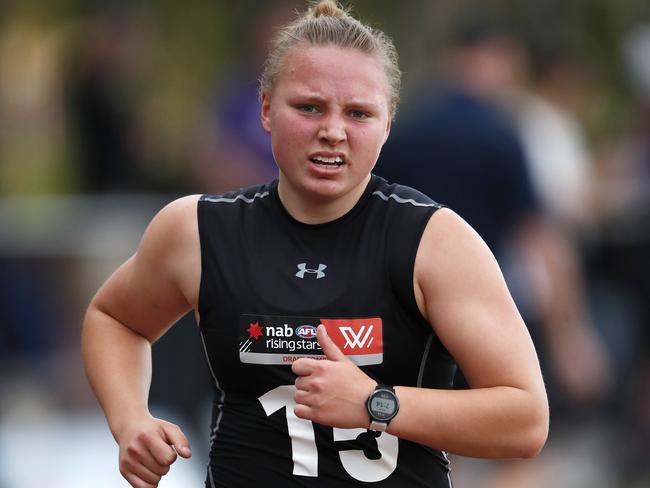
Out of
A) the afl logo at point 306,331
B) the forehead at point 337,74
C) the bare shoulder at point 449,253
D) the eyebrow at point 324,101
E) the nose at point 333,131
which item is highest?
the forehead at point 337,74

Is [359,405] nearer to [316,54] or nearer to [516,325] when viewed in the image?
[516,325]

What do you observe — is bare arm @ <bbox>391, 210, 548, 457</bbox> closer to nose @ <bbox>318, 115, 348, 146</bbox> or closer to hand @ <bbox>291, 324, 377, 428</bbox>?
hand @ <bbox>291, 324, 377, 428</bbox>

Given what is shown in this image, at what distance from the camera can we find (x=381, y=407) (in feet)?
11.9

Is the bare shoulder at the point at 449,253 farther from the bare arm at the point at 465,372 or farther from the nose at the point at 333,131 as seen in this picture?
the nose at the point at 333,131

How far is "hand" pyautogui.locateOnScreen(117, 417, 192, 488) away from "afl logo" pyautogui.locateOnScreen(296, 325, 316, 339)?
437mm

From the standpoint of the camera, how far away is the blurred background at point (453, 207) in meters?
7.47

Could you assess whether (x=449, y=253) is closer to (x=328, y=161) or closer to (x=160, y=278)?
(x=328, y=161)

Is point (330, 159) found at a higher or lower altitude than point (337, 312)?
higher

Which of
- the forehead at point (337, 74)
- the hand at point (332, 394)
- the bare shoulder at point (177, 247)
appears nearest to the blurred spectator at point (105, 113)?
the bare shoulder at point (177, 247)

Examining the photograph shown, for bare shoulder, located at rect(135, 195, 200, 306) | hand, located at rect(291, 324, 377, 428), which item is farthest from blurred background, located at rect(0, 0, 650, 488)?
hand, located at rect(291, 324, 377, 428)

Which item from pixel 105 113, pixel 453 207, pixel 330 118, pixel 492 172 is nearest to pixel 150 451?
pixel 330 118

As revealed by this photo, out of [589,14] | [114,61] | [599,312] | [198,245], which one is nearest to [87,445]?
[114,61]

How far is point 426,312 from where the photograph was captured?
3.84 metres

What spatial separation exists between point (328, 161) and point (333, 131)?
101mm
